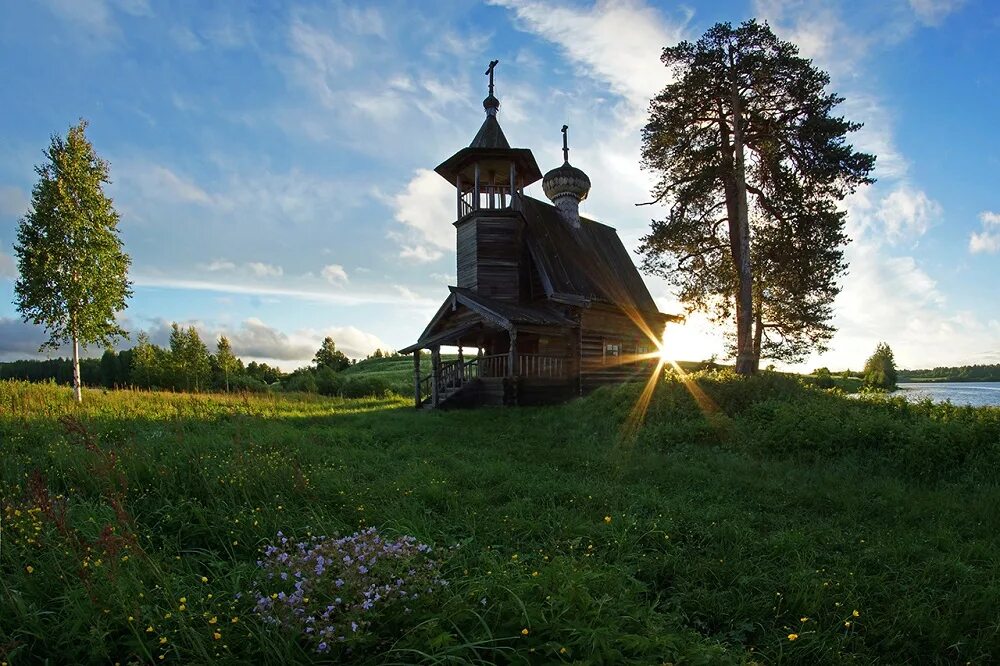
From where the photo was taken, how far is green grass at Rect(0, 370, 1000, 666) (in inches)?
120

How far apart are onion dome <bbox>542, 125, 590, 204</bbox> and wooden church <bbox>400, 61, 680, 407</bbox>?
2.81 metres

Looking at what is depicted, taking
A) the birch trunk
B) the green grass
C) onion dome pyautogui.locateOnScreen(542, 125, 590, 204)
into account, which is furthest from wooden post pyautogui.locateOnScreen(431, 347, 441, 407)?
onion dome pyautogui.locateOnScreen(542, 125, 590, 204)

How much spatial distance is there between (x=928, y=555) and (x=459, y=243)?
59.5ft

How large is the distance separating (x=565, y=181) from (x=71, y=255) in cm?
2106

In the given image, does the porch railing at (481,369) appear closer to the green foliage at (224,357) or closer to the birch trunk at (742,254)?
the birch trunk at (742,254)

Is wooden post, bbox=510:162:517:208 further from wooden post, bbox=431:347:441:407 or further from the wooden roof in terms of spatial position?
wooden post, bbox=431:347:441:407

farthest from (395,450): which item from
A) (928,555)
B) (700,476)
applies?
(928,555)

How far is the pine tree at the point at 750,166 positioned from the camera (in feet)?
50.8

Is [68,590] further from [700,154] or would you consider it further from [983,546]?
[700,154]

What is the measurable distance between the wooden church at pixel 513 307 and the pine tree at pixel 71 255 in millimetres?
11707

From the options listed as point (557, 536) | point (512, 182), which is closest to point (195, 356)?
point (512, 182)

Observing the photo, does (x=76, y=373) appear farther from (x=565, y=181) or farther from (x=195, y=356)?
(x=195, y=356)

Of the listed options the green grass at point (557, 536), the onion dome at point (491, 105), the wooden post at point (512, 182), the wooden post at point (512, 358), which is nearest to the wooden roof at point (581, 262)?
the wooden post at point (512, 182)

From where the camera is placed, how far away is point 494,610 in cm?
318
